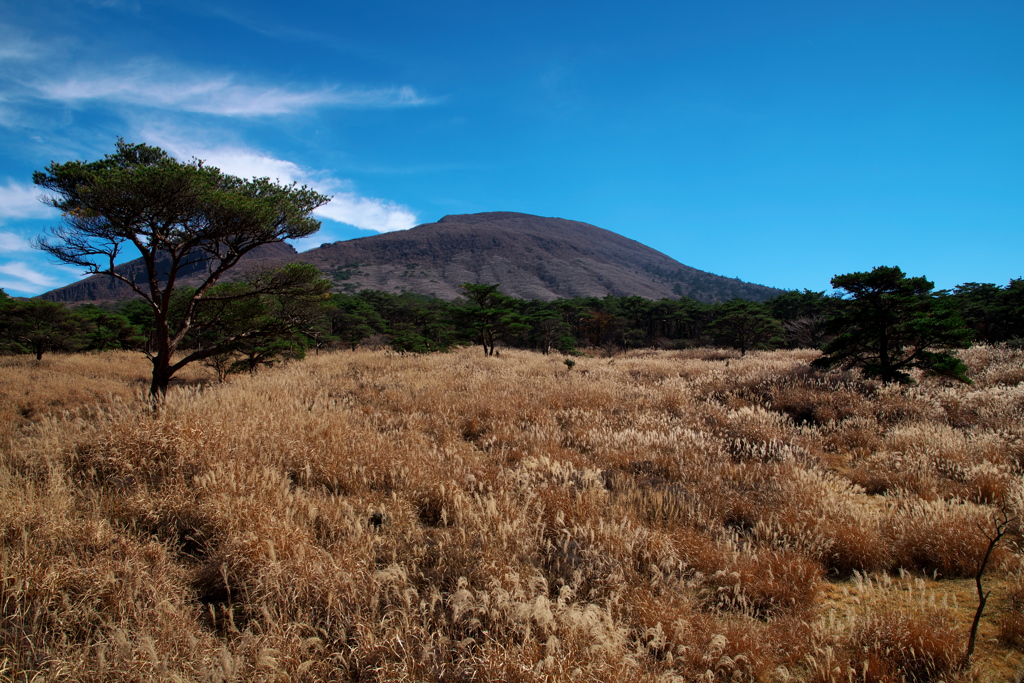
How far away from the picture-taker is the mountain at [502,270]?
13188 cm

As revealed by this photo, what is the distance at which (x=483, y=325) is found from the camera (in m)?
22.5

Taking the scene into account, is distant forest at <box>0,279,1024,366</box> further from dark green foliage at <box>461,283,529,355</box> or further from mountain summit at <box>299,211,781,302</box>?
mountain summit at <box>299,211,781,302</box>

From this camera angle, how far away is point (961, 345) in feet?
27.3

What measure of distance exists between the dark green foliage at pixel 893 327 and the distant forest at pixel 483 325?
604 millimetres

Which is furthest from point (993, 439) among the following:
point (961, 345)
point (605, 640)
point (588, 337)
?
point (588, 337)

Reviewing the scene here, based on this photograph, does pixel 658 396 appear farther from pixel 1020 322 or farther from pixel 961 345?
pixel 1020 322

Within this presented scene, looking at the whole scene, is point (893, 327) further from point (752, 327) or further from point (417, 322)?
point (417, 322)

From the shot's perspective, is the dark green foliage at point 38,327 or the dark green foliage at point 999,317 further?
the dark green foliage at point 38,327

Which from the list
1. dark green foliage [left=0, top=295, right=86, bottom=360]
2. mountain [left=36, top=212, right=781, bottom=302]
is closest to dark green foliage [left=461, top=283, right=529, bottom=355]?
dark green foliage [left=0, top=295, right=86, bottom=360]

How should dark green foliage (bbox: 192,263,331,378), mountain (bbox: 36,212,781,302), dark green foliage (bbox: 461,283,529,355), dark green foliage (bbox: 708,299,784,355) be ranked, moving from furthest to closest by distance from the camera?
mountain (bbox: 36,212,781,302) → dark green foliage (bbox: 708,299,784,355) → dark green foliage (bbox: 461,283,529,355) → dark green foliage (bbox: 192,263,331,378)

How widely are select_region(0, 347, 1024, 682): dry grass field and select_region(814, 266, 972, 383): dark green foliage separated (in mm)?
3156

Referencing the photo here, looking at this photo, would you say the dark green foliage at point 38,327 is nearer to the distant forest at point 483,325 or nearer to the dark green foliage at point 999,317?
the distant forest at point 483,325

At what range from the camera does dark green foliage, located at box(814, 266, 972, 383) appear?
28.2ft

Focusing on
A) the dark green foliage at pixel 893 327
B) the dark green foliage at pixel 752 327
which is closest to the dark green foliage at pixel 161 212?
the dark green foliage at pixel 893 327
